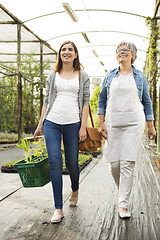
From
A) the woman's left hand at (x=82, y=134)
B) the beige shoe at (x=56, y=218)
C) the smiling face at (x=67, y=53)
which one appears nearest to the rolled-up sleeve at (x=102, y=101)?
the woman's left hand at (x=82, y=134)

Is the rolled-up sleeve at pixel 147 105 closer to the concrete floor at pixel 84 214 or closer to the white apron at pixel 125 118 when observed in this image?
the white apron at pixel 125 118

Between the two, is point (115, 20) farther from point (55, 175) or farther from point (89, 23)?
point (55, 175)

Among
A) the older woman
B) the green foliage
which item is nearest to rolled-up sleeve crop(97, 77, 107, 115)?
the older woman

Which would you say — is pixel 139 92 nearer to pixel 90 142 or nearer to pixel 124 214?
pixel 90 142

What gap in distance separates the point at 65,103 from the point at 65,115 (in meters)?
0.12

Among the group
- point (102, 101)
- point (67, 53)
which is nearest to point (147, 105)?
point (102, 101)

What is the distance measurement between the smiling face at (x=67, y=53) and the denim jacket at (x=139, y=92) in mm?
453

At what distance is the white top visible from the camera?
307 centimetres

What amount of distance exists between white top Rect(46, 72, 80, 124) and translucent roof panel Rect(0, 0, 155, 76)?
444 cm

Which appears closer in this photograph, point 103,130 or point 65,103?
point 65,103

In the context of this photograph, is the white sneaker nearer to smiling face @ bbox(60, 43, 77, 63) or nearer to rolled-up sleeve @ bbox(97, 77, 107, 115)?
rolled-up sleeve @ bbox(97, 77, 107, 115)

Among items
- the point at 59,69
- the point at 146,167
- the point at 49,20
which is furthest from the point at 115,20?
the point at 59,69

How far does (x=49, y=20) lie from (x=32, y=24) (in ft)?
1.69

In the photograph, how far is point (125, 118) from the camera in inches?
125
